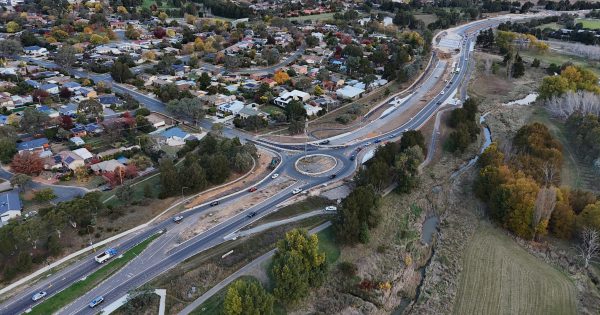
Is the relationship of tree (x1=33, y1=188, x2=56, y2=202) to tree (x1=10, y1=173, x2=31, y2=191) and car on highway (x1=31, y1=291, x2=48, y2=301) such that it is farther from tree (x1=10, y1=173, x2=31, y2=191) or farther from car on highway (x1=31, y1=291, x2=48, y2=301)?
car on highway (x1=31, y1=291, x2=48, y2=301)

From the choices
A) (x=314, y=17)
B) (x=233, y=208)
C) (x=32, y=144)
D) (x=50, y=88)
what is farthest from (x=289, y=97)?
(x=314, y=17)

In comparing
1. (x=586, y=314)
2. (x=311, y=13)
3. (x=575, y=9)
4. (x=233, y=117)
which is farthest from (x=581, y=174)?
(x=575, y=9)

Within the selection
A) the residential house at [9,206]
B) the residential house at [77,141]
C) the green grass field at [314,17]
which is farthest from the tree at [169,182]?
the green grass field at [314,17]

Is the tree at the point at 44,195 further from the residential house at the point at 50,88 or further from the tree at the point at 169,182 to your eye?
the residential house at the point at 50,88

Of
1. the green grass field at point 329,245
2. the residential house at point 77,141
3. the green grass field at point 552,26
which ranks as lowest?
the green grass field at point 329,245

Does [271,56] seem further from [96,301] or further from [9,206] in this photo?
[96,301]

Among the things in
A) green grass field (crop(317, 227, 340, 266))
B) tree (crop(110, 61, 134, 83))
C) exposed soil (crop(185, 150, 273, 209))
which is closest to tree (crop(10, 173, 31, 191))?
exposed soil (crop(185, 150, 273, 209))
